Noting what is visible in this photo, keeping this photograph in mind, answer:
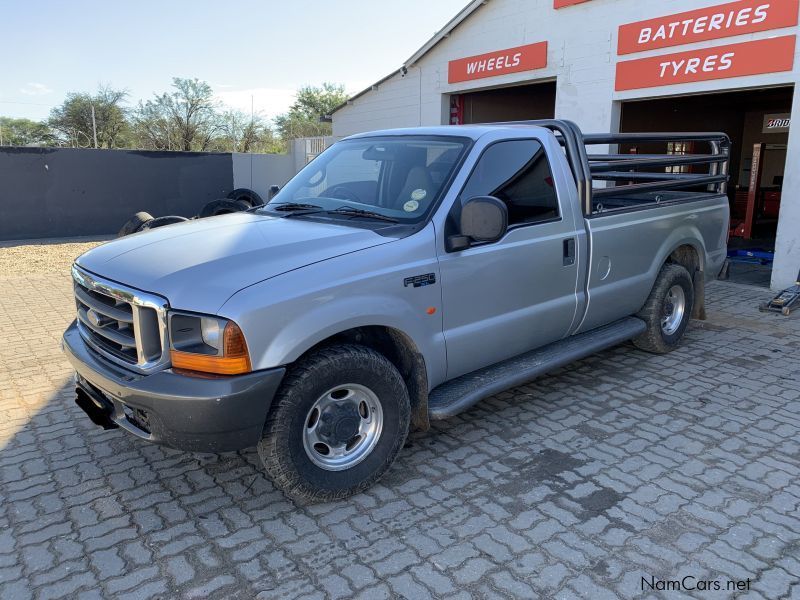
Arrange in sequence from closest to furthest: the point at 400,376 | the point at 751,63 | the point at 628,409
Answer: the point at 400,376 < the point at 628,409 < the point at 751,63

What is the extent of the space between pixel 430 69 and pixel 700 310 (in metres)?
9.72

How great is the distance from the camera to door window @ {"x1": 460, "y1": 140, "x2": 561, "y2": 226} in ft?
13.0

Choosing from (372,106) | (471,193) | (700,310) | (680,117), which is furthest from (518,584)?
(680,117)

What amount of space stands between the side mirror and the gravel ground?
347 inches

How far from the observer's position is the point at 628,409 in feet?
15.2

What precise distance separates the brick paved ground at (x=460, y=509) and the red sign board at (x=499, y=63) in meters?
8.20

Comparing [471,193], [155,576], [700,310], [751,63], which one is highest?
[751,63]

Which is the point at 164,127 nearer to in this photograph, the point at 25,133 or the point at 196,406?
the point at 25,133

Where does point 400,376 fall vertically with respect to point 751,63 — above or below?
below

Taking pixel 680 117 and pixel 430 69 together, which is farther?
pixel 680 117

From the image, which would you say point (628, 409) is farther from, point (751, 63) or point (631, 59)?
point (631, 59)

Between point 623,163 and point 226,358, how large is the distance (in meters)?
Result: 3.81

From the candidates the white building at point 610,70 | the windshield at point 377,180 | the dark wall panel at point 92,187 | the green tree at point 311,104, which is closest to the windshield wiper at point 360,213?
the windshield at point 377,180

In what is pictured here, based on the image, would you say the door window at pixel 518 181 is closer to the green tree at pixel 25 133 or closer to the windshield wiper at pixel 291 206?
the windshield wiper at pixel 291 206
